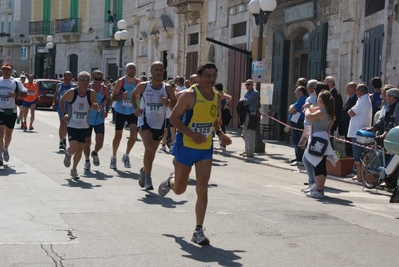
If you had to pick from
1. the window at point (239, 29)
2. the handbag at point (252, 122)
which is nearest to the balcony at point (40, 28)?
the window at point (239, 29)

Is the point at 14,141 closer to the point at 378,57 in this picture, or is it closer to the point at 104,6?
the point at 378,57

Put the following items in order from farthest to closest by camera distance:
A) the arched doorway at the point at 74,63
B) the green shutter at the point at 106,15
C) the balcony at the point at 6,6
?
the balcony at the point at 6,6 → the arched doorway at the point at 74,63 → the green shutter at the point at 106,15

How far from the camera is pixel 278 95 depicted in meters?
24.0

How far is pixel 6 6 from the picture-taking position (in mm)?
66438

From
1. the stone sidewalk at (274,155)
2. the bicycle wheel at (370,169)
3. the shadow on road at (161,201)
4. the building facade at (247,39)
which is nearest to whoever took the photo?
the shadow on road at (161,201)

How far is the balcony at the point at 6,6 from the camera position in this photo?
6550 centimetres

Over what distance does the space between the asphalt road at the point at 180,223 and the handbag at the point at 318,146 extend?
26.0 inches

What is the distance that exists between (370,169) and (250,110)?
5.69 meters

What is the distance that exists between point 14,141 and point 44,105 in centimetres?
2076

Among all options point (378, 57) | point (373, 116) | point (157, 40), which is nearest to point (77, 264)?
point (373, 116)

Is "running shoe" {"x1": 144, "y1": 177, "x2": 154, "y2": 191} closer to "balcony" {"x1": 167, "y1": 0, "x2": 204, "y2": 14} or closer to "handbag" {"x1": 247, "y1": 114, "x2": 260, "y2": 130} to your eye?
"handbag" {"x1": 247, "y1": 114, "x2": 260, "y2": 130}

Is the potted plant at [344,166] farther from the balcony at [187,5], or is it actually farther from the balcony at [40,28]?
the balcony at [40,28]

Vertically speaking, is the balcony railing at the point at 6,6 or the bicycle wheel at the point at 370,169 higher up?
the balcony railing at the point at 6,6

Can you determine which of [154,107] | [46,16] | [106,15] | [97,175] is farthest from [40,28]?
[154,107]
